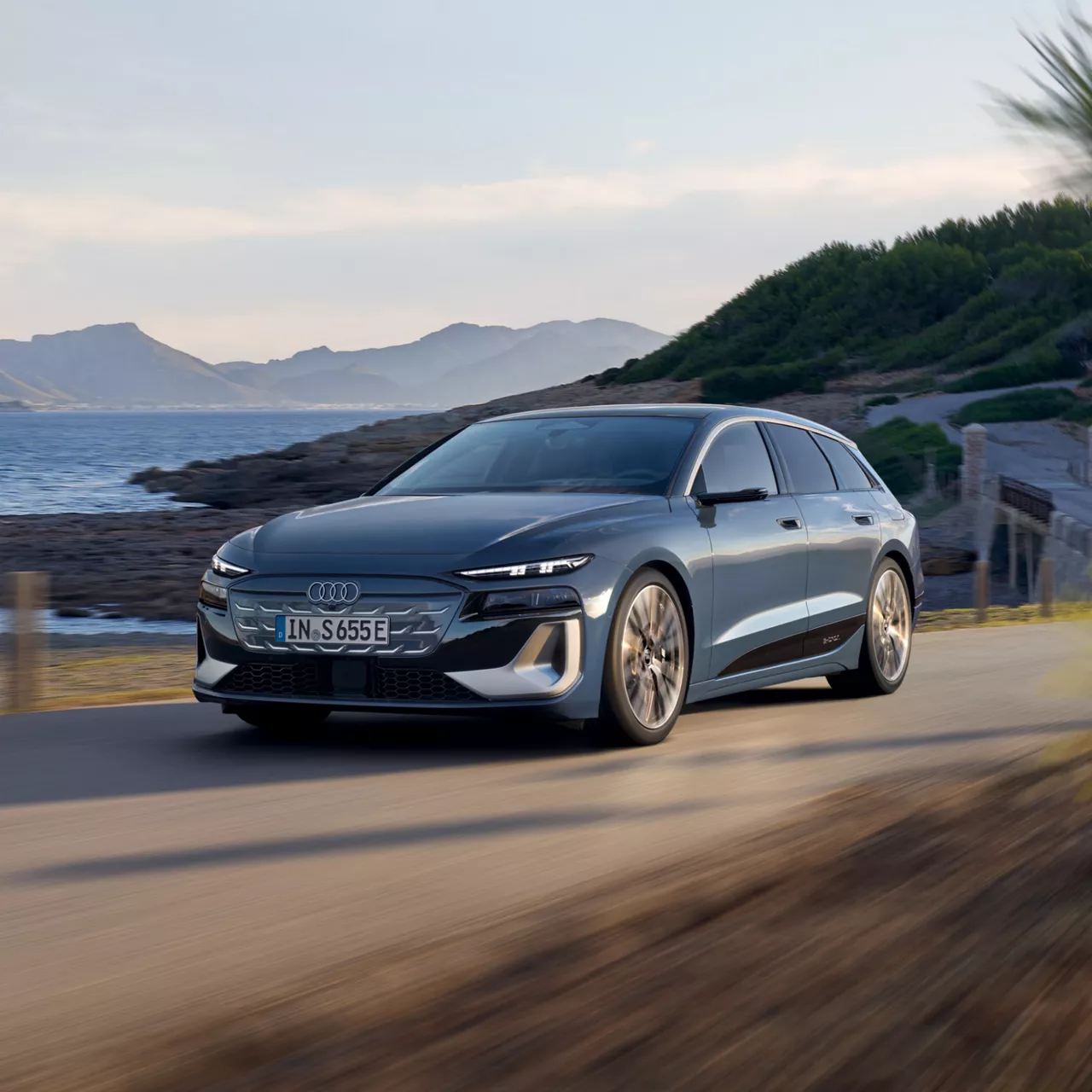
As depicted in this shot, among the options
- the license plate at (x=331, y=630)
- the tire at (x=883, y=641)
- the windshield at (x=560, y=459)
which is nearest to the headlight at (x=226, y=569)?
the license plate at (x=331, y=630)

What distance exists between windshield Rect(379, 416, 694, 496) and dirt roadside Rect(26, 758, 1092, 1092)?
322cm

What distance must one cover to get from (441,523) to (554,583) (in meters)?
0.66

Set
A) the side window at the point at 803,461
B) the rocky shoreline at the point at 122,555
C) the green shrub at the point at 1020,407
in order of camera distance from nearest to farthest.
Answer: the side window at the point at 803,461
the rocky shoreline at the point at 122,555
the green shrub at the point at 1020,407

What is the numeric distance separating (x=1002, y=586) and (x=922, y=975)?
178 feet

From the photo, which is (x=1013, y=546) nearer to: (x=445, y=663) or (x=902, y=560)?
(x=902, y=560)

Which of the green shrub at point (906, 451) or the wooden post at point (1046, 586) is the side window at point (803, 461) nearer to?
the wooden post at point (1046, 586)

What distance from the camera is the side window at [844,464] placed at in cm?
1015

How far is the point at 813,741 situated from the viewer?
8.11 metres

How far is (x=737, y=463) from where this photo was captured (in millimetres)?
9008

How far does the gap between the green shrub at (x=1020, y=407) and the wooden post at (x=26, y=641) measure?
79.0 m

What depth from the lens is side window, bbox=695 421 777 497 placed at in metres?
8.70

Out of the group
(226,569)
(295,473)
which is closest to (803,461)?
(226,569)

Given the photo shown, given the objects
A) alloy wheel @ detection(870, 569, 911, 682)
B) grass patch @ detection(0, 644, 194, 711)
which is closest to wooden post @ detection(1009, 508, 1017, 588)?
grass patch @ detection(0, 644, 194, 711)

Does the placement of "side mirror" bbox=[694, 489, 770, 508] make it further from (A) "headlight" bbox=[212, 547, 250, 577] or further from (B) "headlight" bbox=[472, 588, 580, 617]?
(A) "headlight" bbox=[212, 547, 250, 577]
